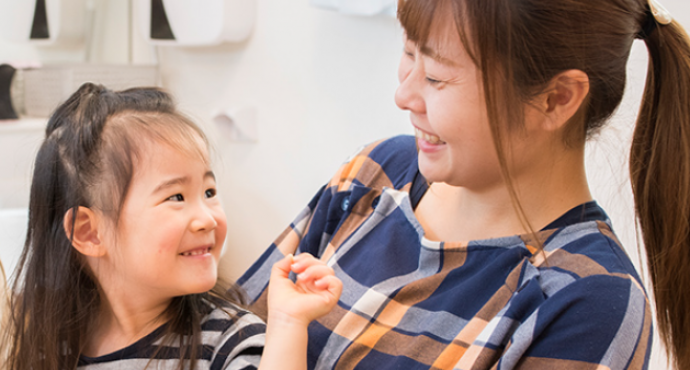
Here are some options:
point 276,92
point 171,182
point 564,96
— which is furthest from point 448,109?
point 276,92

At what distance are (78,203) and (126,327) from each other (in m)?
0.20

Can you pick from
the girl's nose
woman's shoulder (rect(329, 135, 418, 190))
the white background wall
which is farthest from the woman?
the white background wall

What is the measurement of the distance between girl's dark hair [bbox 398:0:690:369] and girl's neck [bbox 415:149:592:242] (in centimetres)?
3

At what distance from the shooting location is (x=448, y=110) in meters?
0.81

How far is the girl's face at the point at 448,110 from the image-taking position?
2.61ft

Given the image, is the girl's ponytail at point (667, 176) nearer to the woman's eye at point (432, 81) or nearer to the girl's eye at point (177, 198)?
the woman's eye at point (432, 81)

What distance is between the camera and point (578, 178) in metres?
0.87

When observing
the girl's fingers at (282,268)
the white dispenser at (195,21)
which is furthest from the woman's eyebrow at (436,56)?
the white dispenser at (195,21)

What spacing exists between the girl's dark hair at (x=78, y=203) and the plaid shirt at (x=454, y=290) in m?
0.23

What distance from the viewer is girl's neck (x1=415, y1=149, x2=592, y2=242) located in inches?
34.0

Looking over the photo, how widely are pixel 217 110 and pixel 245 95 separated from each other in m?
0.12

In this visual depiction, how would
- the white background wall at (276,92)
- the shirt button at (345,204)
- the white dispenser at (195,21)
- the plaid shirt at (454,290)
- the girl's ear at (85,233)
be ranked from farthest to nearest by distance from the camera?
the white dispenser at (195,21) → the white background wall at (276,92) → the shirt button at (345,204) → the girl's ear at (85,233) → the plaid shirt at (454,290)

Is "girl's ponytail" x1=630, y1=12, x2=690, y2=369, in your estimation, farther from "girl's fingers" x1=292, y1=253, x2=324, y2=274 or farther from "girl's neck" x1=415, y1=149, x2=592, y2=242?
"girl's fingers" x1=292, y1=253, x2=324, y2=274

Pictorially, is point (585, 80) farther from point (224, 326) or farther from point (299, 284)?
point (224, 326)
